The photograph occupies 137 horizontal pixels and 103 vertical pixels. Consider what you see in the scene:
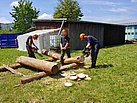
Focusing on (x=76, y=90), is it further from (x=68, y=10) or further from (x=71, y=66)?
(x=68, y=10)

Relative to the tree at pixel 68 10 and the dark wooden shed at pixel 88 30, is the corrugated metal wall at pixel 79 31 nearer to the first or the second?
the dark wooden shed at pixel 88 30

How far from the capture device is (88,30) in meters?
18.9

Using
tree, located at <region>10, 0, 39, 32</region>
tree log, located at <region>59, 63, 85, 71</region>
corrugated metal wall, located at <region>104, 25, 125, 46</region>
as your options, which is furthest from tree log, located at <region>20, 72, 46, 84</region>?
tree, located at <region>10, 0, 39, 32</region>

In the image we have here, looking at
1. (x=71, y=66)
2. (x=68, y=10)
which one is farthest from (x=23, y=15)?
(x=71, y=66)

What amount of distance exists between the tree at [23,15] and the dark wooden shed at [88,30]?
17685 millimetres

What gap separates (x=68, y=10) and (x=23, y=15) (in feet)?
32.2

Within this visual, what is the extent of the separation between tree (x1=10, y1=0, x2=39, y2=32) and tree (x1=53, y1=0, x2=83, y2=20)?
573cm

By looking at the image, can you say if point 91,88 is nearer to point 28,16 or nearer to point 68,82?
point 68,82

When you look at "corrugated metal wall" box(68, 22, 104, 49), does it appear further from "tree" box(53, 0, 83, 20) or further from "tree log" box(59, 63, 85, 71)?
"tree" box(53, 0, 83, 20)

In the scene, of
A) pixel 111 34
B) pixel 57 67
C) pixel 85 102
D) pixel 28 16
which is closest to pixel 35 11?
pixel 28 16

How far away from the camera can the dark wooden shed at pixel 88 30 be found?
1712 cm

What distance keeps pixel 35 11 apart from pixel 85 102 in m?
37.8

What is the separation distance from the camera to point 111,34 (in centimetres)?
2303

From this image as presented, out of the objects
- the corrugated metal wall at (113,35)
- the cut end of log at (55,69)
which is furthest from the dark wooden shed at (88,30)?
the cut end of log at (55,69)
